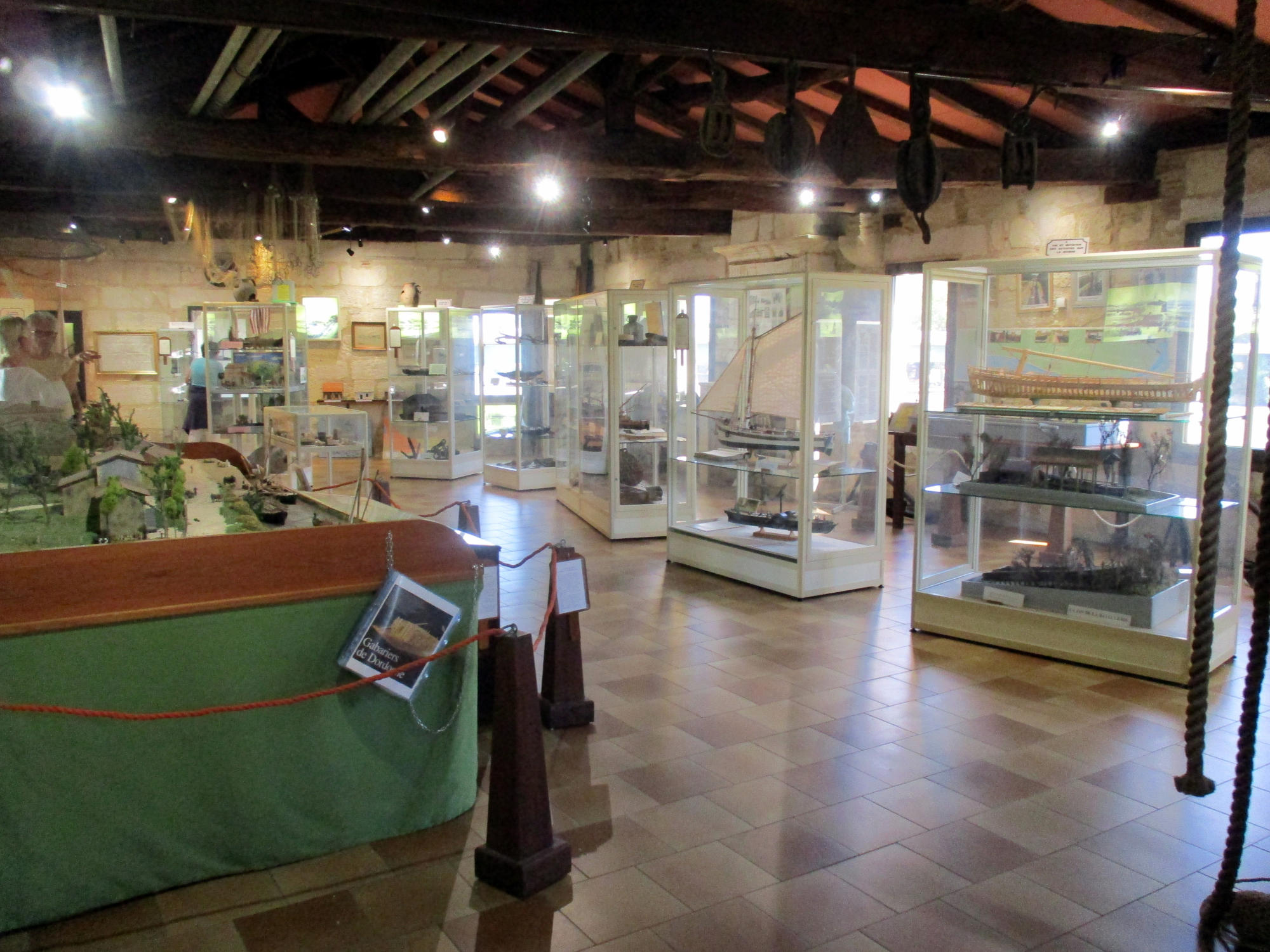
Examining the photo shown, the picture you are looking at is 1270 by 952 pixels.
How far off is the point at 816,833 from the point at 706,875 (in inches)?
17.6

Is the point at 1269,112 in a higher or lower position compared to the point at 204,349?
higher

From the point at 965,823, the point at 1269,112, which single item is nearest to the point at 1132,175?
the point at 1269,112

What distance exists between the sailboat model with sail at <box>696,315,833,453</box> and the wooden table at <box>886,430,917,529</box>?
2391 millimetres

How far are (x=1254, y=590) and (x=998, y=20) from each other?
3002 millimetres

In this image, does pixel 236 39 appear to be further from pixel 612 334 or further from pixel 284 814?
pixel 284 814

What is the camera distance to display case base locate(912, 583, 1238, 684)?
4617 millimetres

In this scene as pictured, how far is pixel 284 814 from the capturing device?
2.90 meters

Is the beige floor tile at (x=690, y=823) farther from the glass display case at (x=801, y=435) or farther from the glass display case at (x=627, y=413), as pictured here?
the glass display case at (x=627, y=413)

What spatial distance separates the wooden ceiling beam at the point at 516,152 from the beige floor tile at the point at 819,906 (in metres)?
5.06

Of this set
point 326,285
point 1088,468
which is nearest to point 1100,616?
point 1088,468

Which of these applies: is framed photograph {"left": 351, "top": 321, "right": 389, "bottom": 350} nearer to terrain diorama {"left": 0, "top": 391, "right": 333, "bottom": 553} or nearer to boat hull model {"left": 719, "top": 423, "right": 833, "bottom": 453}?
boat hull model {"left": 719, "top": 423, "right": 833, "bottom": 453}

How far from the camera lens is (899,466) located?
8.63 metres

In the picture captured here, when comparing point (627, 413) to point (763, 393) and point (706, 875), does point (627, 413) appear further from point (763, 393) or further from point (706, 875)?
point (706, 875)

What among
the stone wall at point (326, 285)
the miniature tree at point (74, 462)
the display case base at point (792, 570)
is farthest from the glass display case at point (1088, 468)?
the stone wall at point (326, 285)
